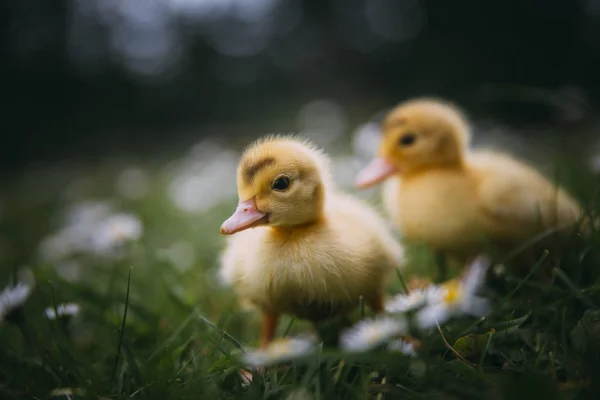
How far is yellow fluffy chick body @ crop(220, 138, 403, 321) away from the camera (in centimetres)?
130

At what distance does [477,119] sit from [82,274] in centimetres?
376

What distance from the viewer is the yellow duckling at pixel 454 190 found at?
5.59 feet

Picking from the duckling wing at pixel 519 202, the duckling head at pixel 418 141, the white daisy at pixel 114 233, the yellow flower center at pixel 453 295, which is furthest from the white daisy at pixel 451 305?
the white daisy at pixel 114 233

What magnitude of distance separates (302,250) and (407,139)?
2.61 ft

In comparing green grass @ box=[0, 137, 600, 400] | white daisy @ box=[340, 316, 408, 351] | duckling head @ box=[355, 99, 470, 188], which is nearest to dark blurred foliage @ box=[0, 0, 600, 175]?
duckling head @ box=[355, 99, 470, 188]

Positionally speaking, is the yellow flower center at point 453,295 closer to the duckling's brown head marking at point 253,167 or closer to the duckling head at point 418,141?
the duckling's brown head marking at point 253,167

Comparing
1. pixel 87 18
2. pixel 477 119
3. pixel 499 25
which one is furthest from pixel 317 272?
pixel 87 18

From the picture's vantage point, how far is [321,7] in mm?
6164

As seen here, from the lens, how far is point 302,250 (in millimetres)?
1330

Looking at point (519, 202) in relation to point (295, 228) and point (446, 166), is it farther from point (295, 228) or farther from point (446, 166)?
point (295, 228)

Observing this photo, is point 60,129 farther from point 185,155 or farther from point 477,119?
point 477,119

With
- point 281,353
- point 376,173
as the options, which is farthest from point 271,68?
point 281,353

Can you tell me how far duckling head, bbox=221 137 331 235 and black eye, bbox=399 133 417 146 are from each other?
67 cm

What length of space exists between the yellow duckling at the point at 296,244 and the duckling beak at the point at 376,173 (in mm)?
456
